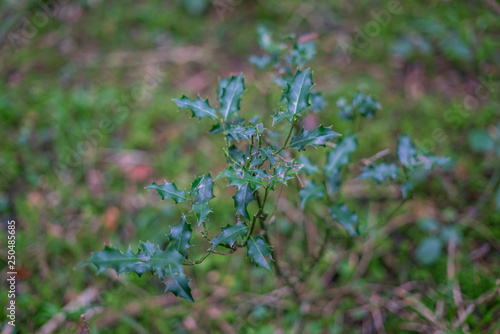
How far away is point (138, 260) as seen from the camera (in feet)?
4.44

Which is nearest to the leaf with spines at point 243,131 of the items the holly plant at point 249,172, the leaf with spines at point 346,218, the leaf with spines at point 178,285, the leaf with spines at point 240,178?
the holly plant at point 249,172

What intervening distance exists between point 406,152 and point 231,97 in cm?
90

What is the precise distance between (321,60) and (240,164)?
2.48 m

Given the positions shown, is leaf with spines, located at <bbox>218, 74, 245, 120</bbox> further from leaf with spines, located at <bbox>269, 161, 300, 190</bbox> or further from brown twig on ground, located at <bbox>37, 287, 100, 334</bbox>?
brown twig on ground, located at <bbox>37, 287, 100, 334</bbox>

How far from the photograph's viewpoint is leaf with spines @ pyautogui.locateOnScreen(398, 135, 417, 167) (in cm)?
183

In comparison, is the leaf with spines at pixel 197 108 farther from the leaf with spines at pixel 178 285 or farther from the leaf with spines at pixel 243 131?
the leaf with spines at pixel 178 285

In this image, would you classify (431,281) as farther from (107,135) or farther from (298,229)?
(107,135)

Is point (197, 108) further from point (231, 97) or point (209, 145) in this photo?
point (209, 145)

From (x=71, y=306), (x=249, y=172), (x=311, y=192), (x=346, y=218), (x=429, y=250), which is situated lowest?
(x=71, y=306)

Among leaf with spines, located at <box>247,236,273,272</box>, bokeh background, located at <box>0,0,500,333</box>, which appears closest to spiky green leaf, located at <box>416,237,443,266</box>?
bokeh background, located at <box>0,0,500,333</box>

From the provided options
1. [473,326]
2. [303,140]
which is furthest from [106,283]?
[473,326]

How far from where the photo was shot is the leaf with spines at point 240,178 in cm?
136

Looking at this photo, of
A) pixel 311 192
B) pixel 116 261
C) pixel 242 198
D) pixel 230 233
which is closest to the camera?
pixel 116 261

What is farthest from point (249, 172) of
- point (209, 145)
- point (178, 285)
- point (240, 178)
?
point (209, 145)
